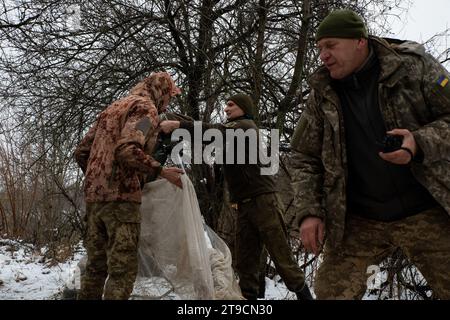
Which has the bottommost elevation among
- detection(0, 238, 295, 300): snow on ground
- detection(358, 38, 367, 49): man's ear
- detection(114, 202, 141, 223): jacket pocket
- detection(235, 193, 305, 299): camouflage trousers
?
detection(0, 238, 295, 300): snow on ground

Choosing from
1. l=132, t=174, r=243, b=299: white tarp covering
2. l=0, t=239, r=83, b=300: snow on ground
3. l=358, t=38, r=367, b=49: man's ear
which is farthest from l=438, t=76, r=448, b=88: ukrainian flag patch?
l=0, t=239, r=83, b=300: snow on ground

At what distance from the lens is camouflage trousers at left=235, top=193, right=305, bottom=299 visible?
422 cm

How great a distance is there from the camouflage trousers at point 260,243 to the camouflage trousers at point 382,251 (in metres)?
1.85

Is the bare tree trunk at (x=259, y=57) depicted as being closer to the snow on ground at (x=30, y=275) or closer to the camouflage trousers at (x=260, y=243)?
the camouflage trousers at (x=260, y=243)

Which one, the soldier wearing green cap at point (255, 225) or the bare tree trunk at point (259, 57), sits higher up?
the bare tree trunk at point (259, 57)

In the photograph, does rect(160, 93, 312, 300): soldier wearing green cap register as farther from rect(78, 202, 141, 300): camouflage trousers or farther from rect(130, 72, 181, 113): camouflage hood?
rect(78, 202, 141, 300): camouflage trousers

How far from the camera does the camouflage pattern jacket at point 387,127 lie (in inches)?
80.5

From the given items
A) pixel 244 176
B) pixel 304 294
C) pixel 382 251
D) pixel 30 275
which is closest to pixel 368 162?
pixel 382 251

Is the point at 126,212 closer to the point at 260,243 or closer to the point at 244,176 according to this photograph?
the point at 244,176

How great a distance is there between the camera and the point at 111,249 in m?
3.17

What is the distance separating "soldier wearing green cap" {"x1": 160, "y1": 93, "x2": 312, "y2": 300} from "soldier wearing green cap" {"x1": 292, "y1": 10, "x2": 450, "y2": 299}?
185cm

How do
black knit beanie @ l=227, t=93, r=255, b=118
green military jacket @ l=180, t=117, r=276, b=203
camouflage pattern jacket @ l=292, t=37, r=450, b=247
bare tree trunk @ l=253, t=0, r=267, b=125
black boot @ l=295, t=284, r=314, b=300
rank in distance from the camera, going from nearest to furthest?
camouflage pattern jacket @ l=292, t=37, r=450, b=247, black boot @ l=295, t=284, r=314, b=300, green military jacket @ l=180, t=117, r=276, b=203, black knit beanie @ l=227, t=93, r=255, b=118, bare tree trunk @ l=253, t=0, r=267, b=125

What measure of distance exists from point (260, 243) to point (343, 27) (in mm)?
2648

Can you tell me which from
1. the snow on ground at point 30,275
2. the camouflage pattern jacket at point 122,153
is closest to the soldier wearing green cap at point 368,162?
the camouflage pattern jacket at point 122,153
